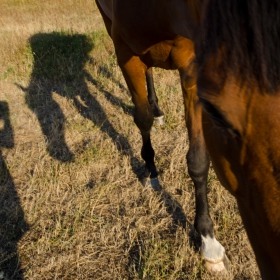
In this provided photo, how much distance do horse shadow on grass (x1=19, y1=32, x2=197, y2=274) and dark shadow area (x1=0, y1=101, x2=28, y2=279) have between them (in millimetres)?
510

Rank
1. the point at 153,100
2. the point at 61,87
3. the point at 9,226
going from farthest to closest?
the point at 61,87 → the point at 153,100 → the point at 9,226

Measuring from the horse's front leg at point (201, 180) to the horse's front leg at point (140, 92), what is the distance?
437 millimetres

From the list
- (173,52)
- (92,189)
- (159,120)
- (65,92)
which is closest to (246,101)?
(173,52)

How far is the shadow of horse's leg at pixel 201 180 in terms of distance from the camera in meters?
2.03

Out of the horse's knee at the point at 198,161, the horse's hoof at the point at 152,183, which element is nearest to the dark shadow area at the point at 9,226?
the horse's hoof at the point at 152,183

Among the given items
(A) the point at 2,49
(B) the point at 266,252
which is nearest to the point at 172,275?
(B) the point at 266,252

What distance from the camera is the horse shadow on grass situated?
10.7 feet

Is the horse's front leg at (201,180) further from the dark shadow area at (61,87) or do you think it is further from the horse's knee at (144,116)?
the dark shadow area at (61,87)

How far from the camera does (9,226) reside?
8.14 ft

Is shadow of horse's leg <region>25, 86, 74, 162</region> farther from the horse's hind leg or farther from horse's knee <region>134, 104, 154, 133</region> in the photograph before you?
the horse's hind leg

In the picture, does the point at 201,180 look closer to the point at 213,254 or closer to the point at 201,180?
the point at 201,180

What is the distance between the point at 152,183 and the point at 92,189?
1.58 ft

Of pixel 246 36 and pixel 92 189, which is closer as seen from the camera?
pixel 246 36

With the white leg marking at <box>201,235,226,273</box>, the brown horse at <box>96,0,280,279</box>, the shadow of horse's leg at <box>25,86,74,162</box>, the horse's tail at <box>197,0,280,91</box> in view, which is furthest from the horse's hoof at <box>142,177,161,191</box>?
the horse's tail at <box>197,0,280,91</box>
